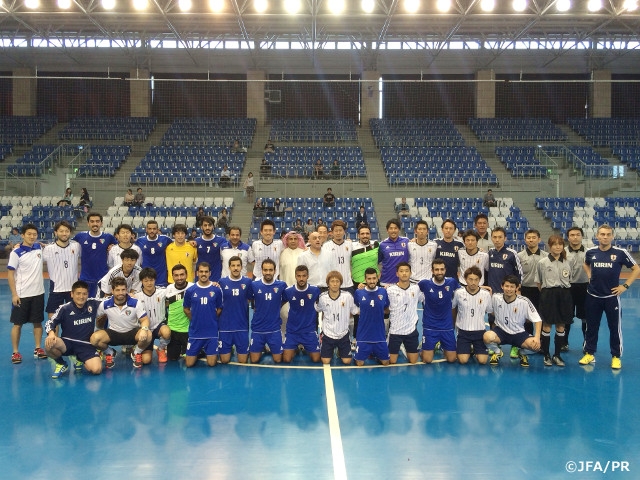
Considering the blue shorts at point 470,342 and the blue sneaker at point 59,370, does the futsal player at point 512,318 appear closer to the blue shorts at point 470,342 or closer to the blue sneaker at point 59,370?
the blue shorts at point 470,342

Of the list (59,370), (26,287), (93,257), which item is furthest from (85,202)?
(59,370)

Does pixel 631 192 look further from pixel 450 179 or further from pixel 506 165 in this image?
pixel 450 179

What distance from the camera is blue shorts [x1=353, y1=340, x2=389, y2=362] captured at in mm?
7902

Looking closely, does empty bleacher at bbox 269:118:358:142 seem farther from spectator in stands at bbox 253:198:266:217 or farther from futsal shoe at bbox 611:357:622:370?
futsal shoe at bbox 611:357:622:370

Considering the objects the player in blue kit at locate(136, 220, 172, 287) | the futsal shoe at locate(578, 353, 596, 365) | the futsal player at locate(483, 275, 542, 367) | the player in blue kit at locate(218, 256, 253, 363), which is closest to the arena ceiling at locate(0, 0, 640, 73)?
the player in blue kit at locate(136, 220, 172, 287)

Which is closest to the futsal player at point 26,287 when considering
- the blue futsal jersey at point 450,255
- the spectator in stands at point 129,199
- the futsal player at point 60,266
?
the futsal player at point 60,266

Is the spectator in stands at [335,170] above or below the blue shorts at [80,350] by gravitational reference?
above

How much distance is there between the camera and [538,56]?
31.2 metres

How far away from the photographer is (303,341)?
8023 mm

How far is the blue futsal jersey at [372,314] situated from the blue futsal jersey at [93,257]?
3.87 meters

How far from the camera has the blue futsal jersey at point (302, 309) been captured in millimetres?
8023

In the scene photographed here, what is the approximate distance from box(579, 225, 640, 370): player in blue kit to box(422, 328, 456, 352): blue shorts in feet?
5.66

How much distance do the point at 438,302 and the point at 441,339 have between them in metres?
0.50

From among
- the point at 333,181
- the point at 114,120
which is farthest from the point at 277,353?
the point at 114,120
